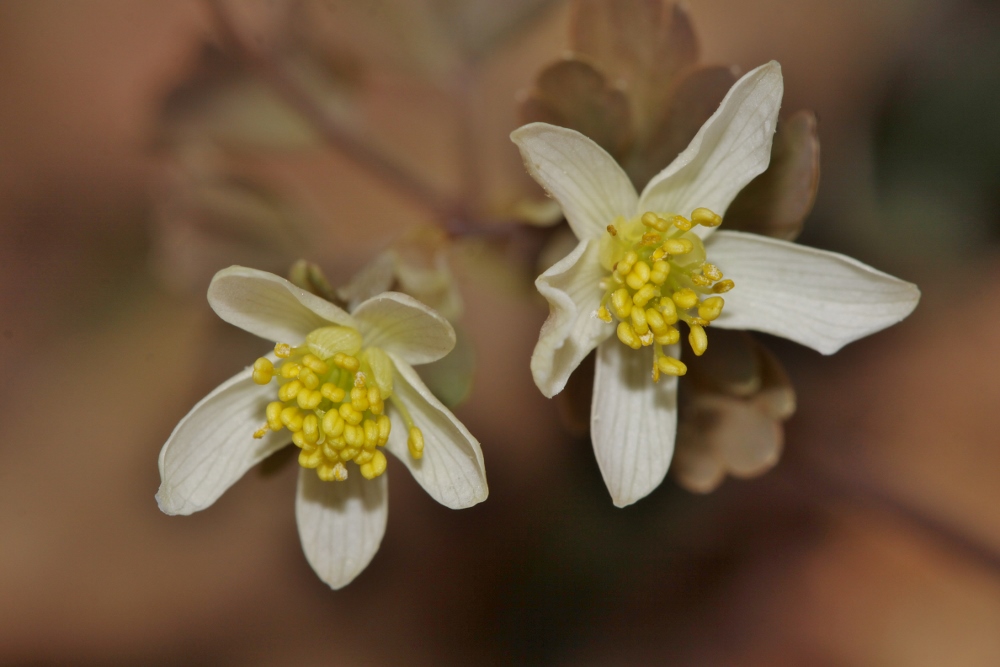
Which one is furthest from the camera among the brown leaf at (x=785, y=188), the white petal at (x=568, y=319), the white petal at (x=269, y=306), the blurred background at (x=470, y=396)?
the blurred background at (x=470, y=396)

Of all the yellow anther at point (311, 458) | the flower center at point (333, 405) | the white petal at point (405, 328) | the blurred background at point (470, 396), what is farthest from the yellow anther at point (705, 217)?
the blurred background at point (470, 396)

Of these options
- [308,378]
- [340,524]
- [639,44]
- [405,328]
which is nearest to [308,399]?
[308,378]

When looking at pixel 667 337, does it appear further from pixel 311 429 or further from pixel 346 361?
pixel 311 429

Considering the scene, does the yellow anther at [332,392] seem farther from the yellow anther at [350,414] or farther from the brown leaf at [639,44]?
the brown leaf at [639,44]

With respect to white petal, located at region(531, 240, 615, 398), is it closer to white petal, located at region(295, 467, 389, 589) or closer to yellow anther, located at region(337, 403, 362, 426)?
yellow anther, located at region(337, 403, 362, 426)

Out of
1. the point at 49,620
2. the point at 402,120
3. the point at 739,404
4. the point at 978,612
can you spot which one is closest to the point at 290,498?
the point at 49,620

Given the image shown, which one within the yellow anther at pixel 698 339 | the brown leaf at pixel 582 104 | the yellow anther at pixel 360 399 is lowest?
the yellow anther at pixel 698 339

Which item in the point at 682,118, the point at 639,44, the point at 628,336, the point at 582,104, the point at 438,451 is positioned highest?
the point at 639,44
